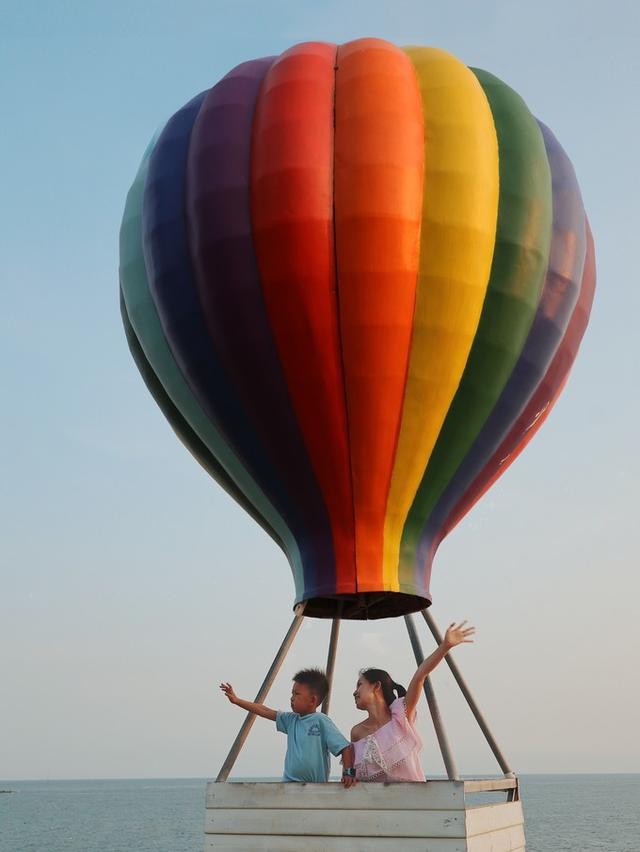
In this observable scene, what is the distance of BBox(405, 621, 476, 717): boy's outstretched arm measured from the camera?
289 inches

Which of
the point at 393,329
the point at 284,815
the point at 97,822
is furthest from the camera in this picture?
the point at 97,822

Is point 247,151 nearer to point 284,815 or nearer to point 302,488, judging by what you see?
point 302,488

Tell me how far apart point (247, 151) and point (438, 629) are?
16.5 feet

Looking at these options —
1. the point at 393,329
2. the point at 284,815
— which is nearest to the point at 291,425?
the point at 393,329

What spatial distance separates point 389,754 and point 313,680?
852 millimetres

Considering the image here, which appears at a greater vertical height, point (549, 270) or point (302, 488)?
point (549, 270)

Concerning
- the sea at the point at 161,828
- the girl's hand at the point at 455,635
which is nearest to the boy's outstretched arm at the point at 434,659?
the girl's hand at the point at 455,635

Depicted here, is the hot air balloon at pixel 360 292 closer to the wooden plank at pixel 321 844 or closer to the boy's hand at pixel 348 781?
the wooden plank at pixel 321 844

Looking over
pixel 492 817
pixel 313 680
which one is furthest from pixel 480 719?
pixel 313 680

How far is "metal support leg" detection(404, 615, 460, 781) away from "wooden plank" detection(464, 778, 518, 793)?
15.6 inches

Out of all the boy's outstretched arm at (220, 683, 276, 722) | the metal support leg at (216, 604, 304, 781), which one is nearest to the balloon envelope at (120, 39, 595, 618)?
the metal support leg at (216, 604, 304, 781)

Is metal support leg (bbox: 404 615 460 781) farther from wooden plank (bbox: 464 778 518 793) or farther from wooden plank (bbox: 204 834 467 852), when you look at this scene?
wooden plank (bbox: 204 834 467 852)

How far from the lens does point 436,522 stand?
1054cm

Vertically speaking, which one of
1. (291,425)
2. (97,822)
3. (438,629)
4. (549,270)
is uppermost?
(549,270)
